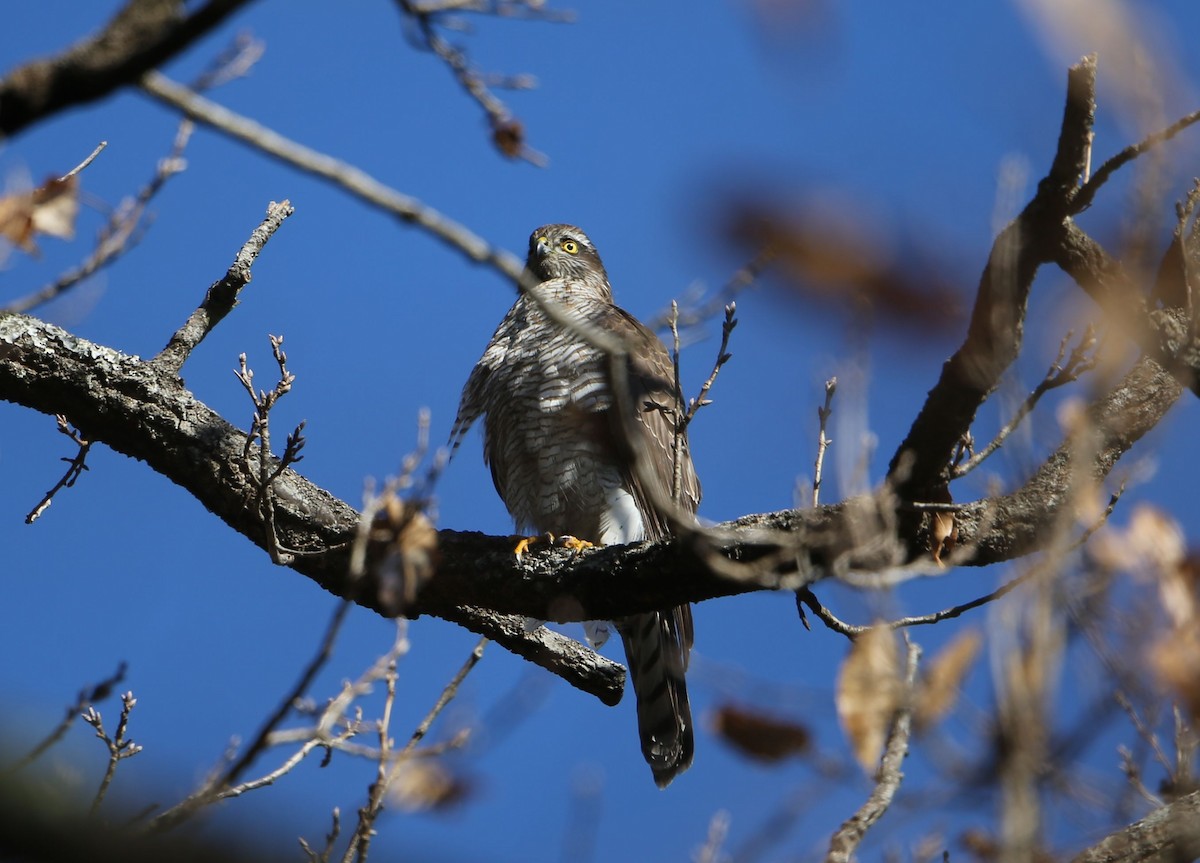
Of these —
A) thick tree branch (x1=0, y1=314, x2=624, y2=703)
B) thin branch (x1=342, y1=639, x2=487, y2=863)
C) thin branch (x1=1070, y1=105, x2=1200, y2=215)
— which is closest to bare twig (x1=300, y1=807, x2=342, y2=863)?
thin branch (x1=342, y1=639, x2=487, y2=863)

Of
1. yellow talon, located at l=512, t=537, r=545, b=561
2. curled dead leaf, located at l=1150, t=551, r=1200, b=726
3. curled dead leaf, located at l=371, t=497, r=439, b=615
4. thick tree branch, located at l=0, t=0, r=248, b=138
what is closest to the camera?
thick tree branch, located at l=0, t=0, r=248, b=138

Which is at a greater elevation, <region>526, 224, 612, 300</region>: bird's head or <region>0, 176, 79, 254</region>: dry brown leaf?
<region>526, 224, 612, 300</region>: bird's head

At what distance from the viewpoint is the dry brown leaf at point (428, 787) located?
4.07 m

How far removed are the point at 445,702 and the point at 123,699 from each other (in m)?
1.07

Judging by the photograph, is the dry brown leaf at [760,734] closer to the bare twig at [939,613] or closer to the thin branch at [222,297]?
the bare twig at [939,613]

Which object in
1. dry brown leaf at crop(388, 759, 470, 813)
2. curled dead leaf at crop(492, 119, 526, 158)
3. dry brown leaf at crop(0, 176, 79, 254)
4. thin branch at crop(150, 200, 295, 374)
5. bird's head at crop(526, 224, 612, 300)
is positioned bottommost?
dry brown leaf at crop(388, 759, 470, 813)

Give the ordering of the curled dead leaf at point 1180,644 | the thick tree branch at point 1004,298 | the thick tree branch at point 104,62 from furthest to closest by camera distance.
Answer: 1. the thick tree branch at point 1004,298
2. the curled dead leaf at point 1180,644
3. the thick tree branch at point 104,62

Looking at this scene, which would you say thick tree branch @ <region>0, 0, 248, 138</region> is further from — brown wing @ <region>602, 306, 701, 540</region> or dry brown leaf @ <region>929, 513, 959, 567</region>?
brown wing @ <region>602, 306, 701, 540</region>

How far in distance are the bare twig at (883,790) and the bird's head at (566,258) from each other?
183 inches

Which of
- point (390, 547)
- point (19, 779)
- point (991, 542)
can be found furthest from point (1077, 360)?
point (19, 779)

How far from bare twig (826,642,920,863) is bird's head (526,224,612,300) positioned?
15.3 feet

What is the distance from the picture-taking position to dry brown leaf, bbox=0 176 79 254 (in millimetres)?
2668

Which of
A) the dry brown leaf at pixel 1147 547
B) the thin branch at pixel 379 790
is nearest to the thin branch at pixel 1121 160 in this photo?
the dry brown leaf at pixel 1147 547

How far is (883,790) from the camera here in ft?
9.21
